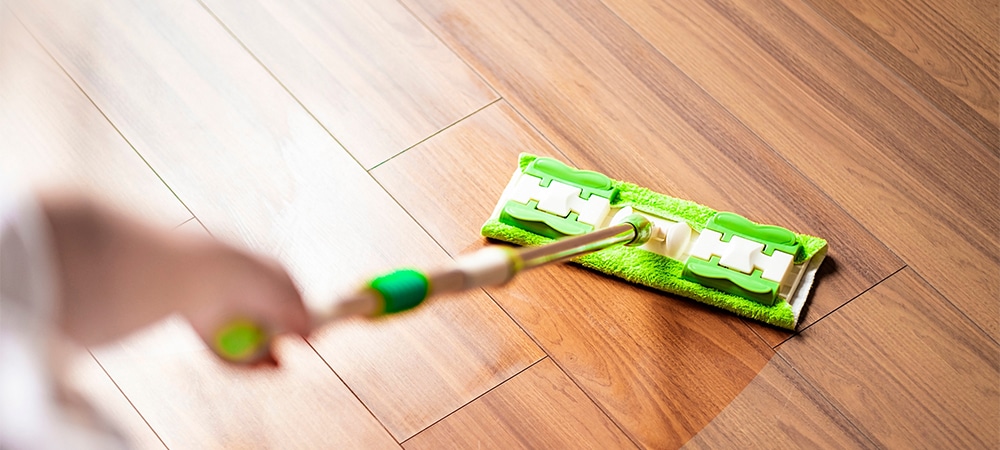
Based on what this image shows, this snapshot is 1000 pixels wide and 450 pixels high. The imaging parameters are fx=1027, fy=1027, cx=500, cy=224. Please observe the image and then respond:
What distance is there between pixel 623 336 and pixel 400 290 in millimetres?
448

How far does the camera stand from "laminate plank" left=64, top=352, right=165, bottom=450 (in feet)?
3.26

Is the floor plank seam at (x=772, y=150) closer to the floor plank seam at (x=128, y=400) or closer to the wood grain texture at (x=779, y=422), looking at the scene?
the wood grain texture at (x=779, y=422)

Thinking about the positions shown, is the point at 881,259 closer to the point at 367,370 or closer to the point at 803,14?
the point at 803,14

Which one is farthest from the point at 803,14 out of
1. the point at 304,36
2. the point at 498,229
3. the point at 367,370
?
the point at 367,370

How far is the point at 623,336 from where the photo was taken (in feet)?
3.52

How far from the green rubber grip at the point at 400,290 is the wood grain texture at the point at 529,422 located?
0.35 meters

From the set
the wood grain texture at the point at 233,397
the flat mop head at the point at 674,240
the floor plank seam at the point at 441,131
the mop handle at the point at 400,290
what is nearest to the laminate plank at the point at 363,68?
the floor plank seam at the point at 441,131

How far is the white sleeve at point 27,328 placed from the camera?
65 cm

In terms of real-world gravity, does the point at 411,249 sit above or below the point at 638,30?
below

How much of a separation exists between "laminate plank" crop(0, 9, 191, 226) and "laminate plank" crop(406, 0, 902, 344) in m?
0.44

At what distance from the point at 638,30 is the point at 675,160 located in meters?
0.24

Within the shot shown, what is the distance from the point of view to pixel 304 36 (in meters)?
1.38

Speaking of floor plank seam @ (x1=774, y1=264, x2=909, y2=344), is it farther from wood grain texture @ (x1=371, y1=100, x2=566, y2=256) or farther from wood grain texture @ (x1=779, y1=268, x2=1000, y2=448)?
wood grain texture @ (x1=371, y1=100, x2=566, y2=256)

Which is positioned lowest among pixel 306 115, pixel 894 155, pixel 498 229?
pixel 306 115
